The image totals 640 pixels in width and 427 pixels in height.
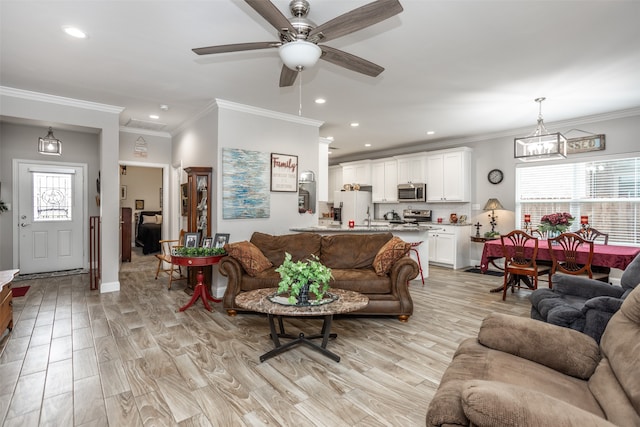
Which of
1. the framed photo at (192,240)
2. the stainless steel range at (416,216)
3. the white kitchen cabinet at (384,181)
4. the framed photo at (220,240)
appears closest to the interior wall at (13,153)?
the framed photo at (192,240)

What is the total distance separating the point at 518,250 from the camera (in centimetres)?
433

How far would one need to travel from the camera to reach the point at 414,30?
106 inches

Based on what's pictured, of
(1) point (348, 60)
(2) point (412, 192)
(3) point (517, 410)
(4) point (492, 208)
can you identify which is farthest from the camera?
(2) point (412, 192)

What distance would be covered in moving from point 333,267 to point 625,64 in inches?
148

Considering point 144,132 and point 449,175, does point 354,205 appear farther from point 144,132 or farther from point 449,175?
point 144,132

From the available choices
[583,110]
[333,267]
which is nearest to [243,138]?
[333,267]

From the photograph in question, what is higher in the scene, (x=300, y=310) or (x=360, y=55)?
(x=360, y=55)

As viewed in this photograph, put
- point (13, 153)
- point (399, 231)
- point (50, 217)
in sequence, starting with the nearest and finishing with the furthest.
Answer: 1. point (13, 153)
2. point (399, 231)
3. point (50, 217)

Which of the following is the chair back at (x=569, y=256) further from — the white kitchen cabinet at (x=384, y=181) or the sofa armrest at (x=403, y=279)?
the white kitchen cabinet at (x=384, y=181)

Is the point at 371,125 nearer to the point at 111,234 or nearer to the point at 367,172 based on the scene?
the point at 367,172

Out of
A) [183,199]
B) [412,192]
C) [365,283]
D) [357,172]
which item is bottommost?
[365,283]

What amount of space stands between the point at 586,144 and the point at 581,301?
4007 mm

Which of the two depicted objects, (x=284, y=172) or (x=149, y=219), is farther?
(x=149, y=219)

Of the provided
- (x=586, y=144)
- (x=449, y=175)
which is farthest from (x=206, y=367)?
(x=586, y=144)
